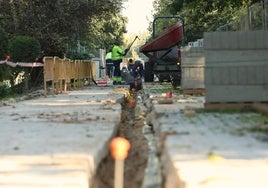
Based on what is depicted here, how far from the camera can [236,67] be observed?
41.8ft

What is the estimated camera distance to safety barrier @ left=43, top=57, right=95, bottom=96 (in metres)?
20.3

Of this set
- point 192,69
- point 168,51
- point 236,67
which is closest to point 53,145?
point 236,67

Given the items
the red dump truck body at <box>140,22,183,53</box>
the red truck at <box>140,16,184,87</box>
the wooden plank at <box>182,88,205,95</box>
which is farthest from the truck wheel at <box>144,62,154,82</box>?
the wooden plank at <box>182,88,205,95</box>

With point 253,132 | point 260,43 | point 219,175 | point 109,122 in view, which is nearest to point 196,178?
point 219,175

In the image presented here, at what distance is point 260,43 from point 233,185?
7618 millimetres

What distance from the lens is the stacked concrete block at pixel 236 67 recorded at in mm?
12664

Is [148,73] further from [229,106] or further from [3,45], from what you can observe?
[229,106]

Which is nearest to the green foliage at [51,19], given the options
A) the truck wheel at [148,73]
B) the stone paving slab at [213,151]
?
the truck wheel at [148,73]

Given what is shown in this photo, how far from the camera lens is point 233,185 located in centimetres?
564

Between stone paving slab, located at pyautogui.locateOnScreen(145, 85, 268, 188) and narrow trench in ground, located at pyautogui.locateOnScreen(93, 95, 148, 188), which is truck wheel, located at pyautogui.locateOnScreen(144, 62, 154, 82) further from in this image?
stone paving slab, located at pyautogui.locateOnScreen(145, 85, 268, 188)

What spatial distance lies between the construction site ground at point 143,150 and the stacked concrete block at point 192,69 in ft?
19.4

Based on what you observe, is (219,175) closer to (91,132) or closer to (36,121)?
(91,132)

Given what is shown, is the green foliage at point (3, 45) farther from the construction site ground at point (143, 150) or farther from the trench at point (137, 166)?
the trench at point (137, 166)

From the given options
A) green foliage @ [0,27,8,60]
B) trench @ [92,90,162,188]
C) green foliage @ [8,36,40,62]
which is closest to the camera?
trench @ [92,90,162,188]
